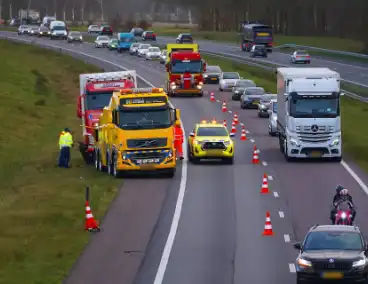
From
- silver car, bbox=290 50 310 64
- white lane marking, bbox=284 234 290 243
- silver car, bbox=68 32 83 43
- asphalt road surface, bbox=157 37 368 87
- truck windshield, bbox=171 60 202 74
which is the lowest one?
asphalt road surface, bbox=157 37 368 87

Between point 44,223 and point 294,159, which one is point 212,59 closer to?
point 294,159

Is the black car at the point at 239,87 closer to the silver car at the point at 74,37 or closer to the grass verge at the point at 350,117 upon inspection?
the grass verge at the point at 350,117

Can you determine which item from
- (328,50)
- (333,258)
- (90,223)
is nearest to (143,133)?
(90,223)

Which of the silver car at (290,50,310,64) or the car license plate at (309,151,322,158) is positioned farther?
the silver car at (290,50,310,64)

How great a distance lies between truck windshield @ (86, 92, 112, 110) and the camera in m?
45.8

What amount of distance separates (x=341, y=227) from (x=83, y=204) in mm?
→ 13386

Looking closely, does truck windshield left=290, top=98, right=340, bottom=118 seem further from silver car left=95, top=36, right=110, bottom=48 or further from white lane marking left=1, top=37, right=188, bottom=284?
silver car left=95, top=36, right=110, bottom=48

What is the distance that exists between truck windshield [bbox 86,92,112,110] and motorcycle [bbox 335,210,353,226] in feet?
71.9

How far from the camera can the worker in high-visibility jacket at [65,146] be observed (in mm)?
43188

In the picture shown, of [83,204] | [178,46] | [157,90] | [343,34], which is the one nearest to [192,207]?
[83,204]

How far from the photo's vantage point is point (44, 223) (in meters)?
30.2

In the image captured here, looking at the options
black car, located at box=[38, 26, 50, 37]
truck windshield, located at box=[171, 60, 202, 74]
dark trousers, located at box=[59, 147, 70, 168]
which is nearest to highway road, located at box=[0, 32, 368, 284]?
dark trousers, located at box=[59, 147, 70, 168]

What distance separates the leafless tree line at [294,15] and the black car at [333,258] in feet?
350

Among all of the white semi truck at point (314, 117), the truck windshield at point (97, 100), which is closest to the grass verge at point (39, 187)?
the truck windshield at point (97, 100)
